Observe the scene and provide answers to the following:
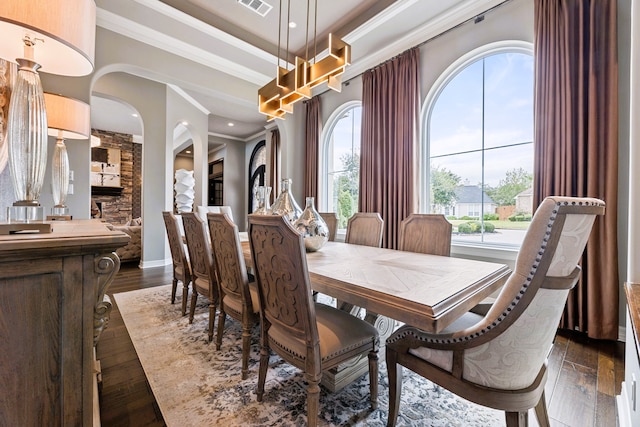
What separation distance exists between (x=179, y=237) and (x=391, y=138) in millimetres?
2810

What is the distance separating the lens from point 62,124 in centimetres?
178

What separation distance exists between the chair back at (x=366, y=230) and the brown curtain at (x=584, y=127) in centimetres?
144

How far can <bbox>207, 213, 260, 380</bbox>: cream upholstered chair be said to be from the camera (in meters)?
1.67

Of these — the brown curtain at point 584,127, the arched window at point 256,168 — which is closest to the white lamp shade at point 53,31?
the brown curtain at point 584,127

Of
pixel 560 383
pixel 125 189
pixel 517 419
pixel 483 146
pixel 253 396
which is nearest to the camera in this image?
pixel 517 419

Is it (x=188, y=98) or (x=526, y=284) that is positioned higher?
(x=188, y=98)

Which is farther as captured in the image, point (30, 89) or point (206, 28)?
point (206, 28)

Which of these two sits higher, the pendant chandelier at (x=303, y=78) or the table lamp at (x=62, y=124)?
the pendant chandelier at (x=303, y=78)

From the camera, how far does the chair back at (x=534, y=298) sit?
83 cm

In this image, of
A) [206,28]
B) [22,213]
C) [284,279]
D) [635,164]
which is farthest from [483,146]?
[22,213]

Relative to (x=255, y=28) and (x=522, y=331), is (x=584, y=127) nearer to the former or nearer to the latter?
(x=522, y=331)

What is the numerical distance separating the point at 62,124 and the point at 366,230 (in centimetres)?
245

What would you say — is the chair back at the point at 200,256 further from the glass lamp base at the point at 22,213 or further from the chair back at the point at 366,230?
the chair back at the point at 366,230

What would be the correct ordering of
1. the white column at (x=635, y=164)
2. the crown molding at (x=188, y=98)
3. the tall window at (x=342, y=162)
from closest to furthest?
the white column at (x=635, y=164) < the tall window at (x=342, y=162) < the crown molding at (x=188, y=98)
